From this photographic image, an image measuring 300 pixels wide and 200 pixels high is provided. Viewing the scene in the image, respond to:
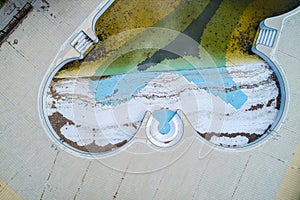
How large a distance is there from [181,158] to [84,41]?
3688 millimetres

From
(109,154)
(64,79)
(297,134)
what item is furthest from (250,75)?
(64,79)

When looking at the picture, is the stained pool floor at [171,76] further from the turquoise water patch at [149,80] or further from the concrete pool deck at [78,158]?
the concrete pool deck at [78,158]

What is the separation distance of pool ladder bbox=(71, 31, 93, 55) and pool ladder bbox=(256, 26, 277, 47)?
427 centimetres

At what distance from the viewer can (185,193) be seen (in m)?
6.64

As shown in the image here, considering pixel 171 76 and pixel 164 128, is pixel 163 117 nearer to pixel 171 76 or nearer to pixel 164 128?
pixel 164 128

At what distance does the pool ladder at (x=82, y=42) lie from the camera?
6.67 m

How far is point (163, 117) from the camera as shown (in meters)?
7.15

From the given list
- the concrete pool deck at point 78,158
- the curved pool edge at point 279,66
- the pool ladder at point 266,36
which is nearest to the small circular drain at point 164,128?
the concrete pool deck at point 78,158

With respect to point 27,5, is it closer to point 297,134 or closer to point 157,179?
point 157,179

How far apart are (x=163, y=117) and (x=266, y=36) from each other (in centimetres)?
331

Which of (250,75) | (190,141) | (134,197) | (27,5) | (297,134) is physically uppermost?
(250,75)

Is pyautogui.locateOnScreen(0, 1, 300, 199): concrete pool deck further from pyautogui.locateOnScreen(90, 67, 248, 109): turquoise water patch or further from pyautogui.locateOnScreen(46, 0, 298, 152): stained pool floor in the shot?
pyautogui.locateOnScreen(90, 67, 248, 109): turquoise water patch

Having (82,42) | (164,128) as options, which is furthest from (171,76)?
(82,42)

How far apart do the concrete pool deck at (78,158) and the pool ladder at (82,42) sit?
5.6 inches
